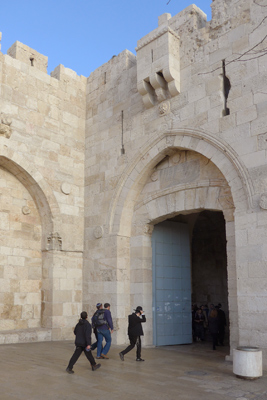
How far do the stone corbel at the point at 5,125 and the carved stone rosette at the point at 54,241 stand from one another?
259cm

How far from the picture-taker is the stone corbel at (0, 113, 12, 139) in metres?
9.40

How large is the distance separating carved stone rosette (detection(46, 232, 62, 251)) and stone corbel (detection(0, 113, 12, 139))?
2.59 metres

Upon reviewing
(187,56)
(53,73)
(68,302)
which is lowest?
(68,302)

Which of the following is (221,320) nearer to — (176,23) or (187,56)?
(187,56)

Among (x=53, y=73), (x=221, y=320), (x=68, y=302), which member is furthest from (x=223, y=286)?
(x=53, y=73)

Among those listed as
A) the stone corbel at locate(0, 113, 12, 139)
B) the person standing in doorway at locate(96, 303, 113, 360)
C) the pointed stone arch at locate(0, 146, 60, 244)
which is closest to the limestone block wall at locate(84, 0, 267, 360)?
the pointed stone arch at locate(0, 146, 60, 244)

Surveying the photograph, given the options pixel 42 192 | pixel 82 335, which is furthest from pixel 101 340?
pixel 42 192

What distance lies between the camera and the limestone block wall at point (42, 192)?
9.62m

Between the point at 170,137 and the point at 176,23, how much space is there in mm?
2703

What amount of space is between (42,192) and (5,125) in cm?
182

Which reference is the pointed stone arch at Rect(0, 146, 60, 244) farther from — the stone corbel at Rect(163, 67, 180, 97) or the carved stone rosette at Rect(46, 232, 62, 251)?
the stone corbel at Rect(163, 67, 180, 97)

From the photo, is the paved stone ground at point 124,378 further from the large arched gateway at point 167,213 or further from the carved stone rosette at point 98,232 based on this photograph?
the carved stone rosette at point 98,232

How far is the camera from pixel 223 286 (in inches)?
521

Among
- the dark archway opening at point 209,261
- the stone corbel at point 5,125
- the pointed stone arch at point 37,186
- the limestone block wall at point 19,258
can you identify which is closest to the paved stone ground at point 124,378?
the limestone block wall at point 19,258
